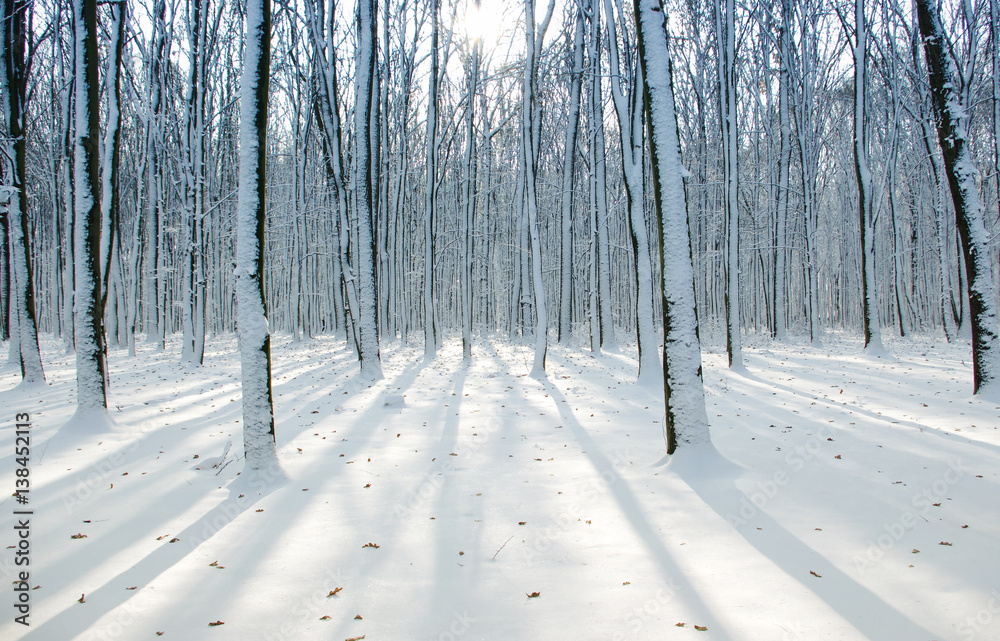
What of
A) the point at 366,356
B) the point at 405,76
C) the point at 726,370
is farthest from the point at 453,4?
the point at 726,370

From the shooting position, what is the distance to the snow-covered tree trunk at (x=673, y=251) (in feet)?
17.1

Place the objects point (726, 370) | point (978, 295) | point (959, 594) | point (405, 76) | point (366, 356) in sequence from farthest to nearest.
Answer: point (405, 76) → point (726, 370) → point (366, 356) → point (978, 295) → point (959, 594)

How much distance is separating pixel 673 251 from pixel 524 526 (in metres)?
3.03

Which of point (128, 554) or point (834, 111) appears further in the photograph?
point (834, 111)

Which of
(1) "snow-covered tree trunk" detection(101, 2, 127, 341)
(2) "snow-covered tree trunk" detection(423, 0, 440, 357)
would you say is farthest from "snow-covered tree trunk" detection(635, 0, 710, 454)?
(2) "snow-covered tree trunk" detection(423, 0, 440, 357)

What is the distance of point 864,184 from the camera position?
14.1 metres

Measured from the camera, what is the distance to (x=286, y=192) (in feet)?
104

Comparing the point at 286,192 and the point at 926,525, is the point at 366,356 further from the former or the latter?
the point at 286,192

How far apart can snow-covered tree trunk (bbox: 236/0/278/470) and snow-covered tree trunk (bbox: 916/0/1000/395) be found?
8.91 m

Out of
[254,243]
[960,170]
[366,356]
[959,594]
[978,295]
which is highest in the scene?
[960,170]

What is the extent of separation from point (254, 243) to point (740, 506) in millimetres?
4944

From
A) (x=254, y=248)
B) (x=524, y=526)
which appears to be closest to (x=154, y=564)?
(x=524, y=526)

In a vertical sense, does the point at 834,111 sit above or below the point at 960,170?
above

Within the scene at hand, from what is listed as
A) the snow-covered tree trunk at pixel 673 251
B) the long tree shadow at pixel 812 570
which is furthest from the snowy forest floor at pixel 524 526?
the snow-covered tree trunk at pixel 673 251
